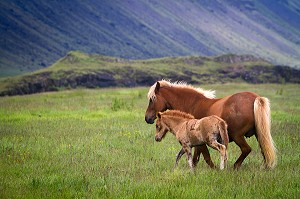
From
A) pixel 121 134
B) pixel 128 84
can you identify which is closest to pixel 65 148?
pixel 121 134

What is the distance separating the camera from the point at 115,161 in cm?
1294

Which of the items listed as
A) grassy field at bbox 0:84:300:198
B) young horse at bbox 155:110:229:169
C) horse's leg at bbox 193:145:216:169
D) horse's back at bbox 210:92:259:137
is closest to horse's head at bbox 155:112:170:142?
young horse at bbox 155:110:229:169

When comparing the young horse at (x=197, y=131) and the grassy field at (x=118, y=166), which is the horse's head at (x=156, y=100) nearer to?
the grassy field at (x=118, y=166)

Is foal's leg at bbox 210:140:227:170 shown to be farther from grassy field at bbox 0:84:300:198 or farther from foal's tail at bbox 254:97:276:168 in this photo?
foal's tail at bbox 254:97:276:168

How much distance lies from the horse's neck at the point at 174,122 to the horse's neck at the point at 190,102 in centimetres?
110

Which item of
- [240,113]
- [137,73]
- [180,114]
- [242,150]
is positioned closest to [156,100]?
[180,114]

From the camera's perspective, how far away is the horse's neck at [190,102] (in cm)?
1344

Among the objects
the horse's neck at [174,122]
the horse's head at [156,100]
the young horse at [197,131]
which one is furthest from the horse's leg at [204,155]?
the horse's head at [156,100]

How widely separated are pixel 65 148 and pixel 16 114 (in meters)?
11.3

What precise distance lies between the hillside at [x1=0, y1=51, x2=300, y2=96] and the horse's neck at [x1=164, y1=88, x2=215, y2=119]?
3940 centimetres

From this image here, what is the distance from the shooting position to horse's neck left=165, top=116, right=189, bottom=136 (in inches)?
488

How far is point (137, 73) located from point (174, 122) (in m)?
52.1

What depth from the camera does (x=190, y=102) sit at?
45.4 ft

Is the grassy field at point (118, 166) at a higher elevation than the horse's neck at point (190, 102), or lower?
lower
